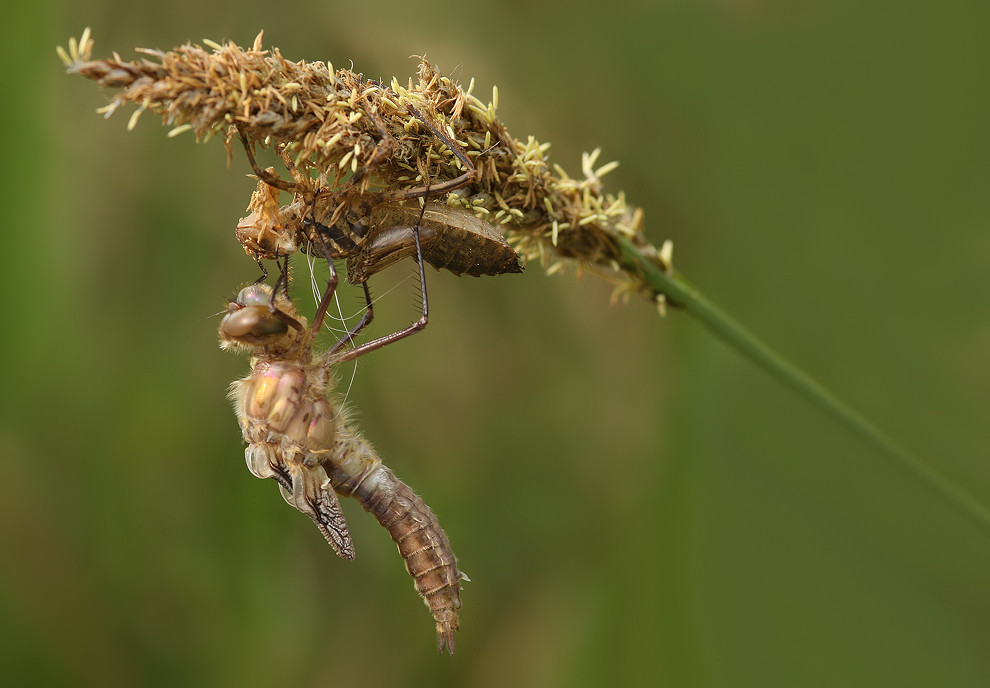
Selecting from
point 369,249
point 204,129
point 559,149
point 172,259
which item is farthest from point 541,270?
point 204,129

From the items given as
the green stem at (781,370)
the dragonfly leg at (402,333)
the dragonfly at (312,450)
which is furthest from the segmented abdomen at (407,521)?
the green stem at (781,370)

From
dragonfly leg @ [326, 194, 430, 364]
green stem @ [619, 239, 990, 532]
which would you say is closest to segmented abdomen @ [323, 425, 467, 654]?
dragonfly leg @ [326, 194, 430, 364]

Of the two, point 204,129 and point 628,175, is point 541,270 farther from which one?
point 204,129

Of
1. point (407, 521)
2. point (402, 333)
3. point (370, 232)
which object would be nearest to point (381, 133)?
point (370, 232)

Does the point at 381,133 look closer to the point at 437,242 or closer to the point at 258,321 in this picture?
the point at 437,242

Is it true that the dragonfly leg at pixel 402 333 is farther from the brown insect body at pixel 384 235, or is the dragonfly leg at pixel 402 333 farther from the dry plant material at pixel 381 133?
the dry plant material at pixel 381 133

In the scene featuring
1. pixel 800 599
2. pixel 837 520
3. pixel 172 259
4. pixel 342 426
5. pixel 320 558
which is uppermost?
pixel 837 520
